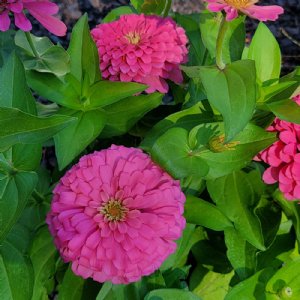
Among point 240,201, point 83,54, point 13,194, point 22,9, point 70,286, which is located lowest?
point 70,286

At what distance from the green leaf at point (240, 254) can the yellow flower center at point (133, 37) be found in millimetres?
368

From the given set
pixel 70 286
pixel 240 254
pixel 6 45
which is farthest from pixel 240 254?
pixel 6 45

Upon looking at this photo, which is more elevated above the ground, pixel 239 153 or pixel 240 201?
pixel 239 153

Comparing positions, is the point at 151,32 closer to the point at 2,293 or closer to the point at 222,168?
the point at 222,168

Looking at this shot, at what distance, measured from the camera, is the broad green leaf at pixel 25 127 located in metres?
0.62

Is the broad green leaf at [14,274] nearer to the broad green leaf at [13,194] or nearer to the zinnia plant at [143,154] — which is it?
the zinnia plant at [143,154]

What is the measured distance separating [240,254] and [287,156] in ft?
0.78

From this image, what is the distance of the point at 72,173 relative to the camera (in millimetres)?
743

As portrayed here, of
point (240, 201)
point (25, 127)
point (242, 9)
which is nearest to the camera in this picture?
point (25, 127)

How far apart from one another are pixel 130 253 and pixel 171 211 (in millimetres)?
78

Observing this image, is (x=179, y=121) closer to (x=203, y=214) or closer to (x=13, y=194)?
(x=203, y=214)

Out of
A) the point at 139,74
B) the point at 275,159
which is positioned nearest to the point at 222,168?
the point at 275,159

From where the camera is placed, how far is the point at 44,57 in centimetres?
88

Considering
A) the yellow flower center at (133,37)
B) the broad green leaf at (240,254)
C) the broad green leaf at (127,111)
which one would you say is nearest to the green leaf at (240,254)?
the broad green leaf at (240,254)
